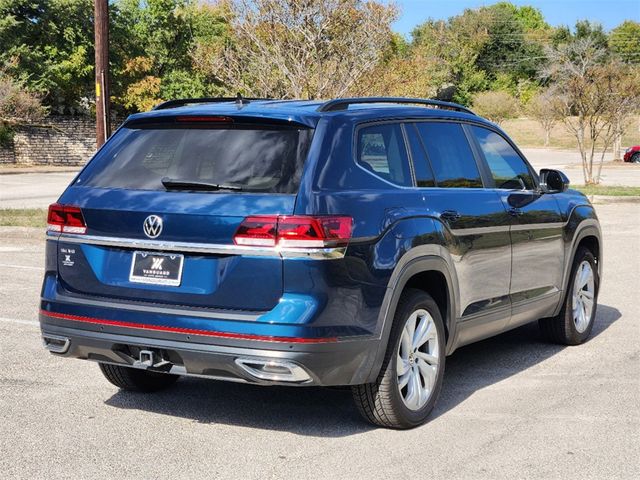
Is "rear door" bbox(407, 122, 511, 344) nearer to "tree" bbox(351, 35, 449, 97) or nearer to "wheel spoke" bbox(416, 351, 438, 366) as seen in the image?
"wheel spoke" bbox(416, 351, 438, 366)

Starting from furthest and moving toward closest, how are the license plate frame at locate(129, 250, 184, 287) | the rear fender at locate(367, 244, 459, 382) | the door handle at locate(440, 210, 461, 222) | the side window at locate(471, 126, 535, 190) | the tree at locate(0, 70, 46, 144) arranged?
the tree at locate(0, 70, 46, 144), the side window at locate(471, 126, 535, 190), the door handle at locate(440, 210, 461, 222), the rear fender at locate(367, 244, 459, 382), the license plate frame at locate(129, 250, 184, 287)

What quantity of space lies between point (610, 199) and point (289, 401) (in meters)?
17.9

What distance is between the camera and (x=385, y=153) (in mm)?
5555

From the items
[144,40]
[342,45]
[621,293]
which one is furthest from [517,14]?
[621,293]

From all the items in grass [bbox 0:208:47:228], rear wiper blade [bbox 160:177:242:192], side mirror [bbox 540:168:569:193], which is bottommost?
grass [bbox 0:208:47:228]

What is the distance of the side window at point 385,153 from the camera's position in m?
5.34

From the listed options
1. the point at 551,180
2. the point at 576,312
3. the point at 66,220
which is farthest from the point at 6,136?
the point at 66,220

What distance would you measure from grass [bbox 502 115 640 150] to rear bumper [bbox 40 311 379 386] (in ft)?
227

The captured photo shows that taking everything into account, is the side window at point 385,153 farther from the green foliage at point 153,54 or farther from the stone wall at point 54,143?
the stone wall at point 54,143

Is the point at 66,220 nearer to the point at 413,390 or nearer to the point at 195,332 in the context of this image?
the point at 195,332

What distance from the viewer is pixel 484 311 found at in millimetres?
6254

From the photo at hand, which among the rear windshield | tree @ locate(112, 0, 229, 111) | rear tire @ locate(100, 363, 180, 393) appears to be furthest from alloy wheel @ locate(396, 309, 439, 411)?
tree @ locate(112, 0, 229, 111)

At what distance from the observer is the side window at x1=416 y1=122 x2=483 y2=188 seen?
6.00 m

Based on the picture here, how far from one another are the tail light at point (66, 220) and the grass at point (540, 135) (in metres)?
69.0
